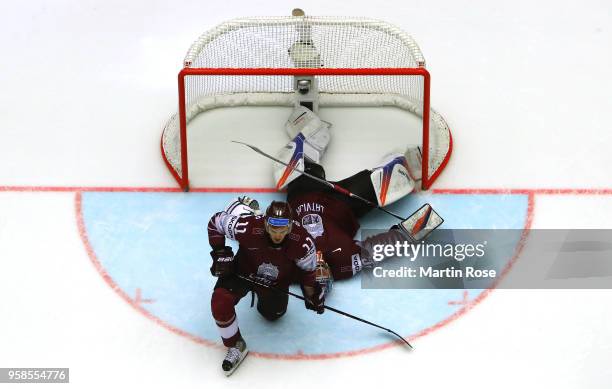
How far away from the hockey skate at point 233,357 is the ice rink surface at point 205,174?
48mm

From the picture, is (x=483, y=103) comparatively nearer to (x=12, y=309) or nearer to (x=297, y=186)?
(x=297, y=186)

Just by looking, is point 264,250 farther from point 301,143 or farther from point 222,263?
point 301,143

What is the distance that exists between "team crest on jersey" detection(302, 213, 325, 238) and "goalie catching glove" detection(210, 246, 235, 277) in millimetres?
642

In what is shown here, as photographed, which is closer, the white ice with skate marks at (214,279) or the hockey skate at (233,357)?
the hockey skate at (233,357)

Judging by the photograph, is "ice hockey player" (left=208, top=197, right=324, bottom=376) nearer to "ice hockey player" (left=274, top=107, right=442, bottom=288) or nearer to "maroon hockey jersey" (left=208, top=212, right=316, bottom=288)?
"maroon hockey jersey" (left=208, top=212, right=316, bottom=288)

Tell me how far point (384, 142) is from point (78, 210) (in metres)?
1.80

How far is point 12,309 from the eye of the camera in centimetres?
673

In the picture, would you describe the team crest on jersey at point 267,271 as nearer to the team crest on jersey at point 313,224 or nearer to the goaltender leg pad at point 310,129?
the team crest on jersey at point 313,224

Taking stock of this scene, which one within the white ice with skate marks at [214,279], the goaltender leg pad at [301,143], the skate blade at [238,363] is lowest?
the skate blade at [238,363]

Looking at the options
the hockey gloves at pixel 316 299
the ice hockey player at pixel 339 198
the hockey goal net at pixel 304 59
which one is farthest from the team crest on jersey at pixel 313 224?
the hockey goal net at pixel 304 59

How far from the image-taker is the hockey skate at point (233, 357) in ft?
20.9

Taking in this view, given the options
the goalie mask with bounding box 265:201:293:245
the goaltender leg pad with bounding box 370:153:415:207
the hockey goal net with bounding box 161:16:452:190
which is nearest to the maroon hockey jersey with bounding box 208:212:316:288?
the goalie mask with bounding box 265:201:293:245

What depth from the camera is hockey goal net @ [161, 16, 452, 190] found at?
716 centimetres

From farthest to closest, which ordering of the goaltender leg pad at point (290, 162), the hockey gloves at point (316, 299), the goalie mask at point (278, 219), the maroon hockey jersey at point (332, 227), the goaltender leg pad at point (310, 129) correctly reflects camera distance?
the goaltender leg pad at point (310, 129), the goaltender leg pad at point (290, 162), the maroon hockey jersey at point (332, 227), the hockey gloves at point (316, 299), the goalie mask at point (278, 219)
